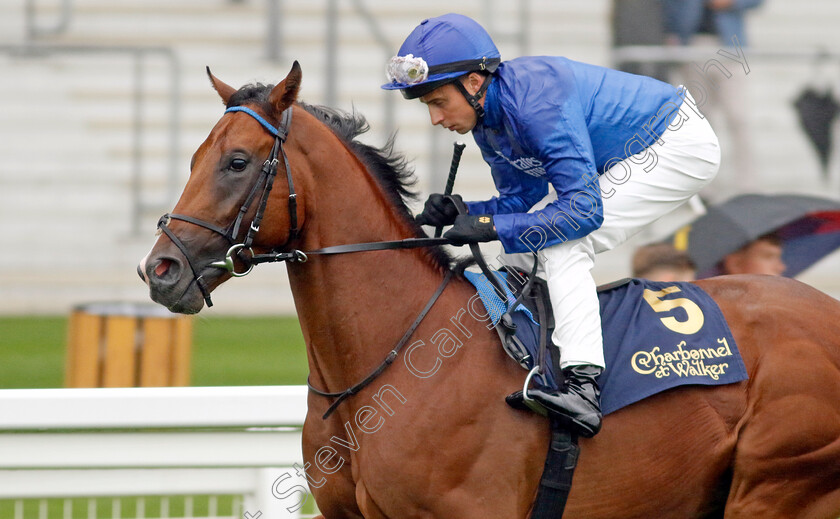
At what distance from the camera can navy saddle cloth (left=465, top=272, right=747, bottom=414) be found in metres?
3.25

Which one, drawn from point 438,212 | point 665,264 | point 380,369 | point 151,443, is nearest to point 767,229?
point 665,264

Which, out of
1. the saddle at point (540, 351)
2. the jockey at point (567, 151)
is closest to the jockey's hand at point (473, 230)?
the jockey at point (567, 151)

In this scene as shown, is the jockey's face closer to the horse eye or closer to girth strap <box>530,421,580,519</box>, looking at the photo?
the horse eye

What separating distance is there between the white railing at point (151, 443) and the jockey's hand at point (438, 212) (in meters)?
0.91

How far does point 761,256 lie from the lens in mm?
5219

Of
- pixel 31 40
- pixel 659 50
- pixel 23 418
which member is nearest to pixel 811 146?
pixel 659 50

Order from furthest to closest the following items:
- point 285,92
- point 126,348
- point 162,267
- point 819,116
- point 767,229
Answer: point 819,116
point 126,348
point 767,229
point 285,92
point 162,267

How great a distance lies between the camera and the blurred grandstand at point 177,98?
8.24 meters

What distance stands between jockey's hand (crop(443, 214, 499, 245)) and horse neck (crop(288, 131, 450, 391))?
0.61ft

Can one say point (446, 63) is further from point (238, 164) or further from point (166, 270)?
point (166, 270)

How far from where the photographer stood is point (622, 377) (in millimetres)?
3254

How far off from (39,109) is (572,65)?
698cm

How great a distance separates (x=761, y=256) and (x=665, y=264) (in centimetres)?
46

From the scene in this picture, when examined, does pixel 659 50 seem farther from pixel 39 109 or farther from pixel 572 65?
pixel 39 109
